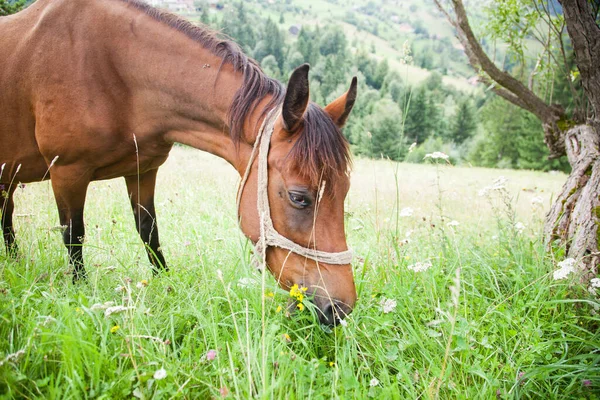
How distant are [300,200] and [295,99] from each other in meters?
0.63

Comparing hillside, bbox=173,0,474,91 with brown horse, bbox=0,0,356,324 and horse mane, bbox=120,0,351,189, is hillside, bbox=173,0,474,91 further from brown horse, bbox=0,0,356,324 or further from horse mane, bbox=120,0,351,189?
brown horse, bbox=0,0,356,324

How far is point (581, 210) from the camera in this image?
275cm

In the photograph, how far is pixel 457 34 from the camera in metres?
4.41

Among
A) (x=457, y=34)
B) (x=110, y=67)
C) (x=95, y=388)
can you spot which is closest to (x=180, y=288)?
(x=95, y=388)

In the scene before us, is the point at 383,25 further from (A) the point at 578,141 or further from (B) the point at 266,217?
(B) the point at 266,217

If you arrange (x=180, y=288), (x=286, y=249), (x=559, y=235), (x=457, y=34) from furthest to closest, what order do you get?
1. (x=457, y=34)
2. (x=559, y=235)
3. (x=180, y=288)
4. (x=286, y=249)

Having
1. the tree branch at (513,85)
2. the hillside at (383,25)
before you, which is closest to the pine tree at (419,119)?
the hillside at (383,25)

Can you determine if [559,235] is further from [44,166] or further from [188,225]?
[44,166]

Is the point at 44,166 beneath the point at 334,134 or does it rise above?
beneath

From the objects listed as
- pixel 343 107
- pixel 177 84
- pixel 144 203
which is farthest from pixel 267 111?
pixel 144 203

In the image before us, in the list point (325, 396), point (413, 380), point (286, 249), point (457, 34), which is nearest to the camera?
point (325, 396)

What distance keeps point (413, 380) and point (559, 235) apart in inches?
85.6

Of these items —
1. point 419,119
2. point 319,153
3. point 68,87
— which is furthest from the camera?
point 419,119

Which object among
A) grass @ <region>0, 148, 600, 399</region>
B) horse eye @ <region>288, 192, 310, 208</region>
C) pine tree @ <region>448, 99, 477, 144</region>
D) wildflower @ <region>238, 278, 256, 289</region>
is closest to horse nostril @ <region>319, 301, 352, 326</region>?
grass @ <region>0, 148, 600, 399</region>
